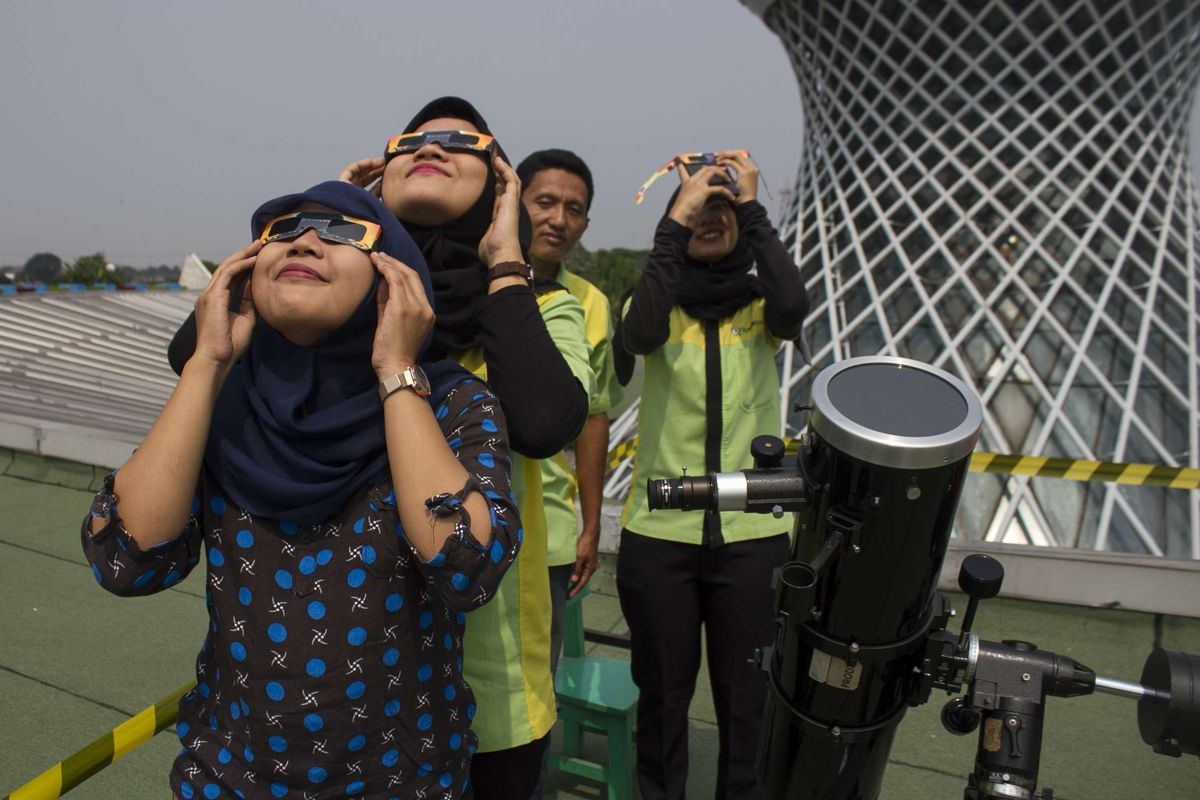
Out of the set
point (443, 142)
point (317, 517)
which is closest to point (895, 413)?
point (317, 517)

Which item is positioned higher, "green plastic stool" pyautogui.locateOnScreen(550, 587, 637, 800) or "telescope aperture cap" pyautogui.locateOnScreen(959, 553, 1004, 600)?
"telescope aperture cap" pyautogui.locateOnScreen(959, 553, 1004, 600)

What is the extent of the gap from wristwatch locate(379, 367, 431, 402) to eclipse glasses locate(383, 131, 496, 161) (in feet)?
2.01

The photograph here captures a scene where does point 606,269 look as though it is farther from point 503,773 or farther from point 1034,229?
point 503,773

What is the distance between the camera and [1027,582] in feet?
13.5

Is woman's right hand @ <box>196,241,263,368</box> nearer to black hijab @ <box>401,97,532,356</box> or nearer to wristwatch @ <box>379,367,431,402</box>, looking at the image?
wristwatch @ <box>379,367,431,402</box>

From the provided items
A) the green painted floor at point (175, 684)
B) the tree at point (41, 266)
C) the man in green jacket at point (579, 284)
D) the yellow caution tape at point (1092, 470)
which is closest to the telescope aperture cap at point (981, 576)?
the man in green jacket at point (579, 284)

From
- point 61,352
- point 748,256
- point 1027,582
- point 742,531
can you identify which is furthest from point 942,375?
point 61,352

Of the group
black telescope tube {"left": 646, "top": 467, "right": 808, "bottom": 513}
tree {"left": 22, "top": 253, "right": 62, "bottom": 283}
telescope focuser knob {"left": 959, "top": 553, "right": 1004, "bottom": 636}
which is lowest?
tree {"left": 22, "top": 253, "right": 62, "bottom": 283}

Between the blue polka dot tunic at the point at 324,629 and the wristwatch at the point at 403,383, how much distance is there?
12 cm

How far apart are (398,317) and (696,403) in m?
1.40

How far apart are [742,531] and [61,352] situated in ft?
37.3

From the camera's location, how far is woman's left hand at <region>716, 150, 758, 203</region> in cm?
252

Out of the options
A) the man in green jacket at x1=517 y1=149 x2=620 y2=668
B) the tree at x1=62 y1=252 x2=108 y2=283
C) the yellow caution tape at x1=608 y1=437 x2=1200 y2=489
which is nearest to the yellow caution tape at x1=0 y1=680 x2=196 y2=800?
the man in green jacket at x1=517 y1=149 x2=620 y2=668

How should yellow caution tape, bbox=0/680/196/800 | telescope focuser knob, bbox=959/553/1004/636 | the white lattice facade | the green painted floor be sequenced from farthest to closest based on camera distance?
the white lattice facade
the green painted floor
yellow caution tape, bbox=0/680/196/800
telescope focuser knob, bbox=959/553/1004/636
